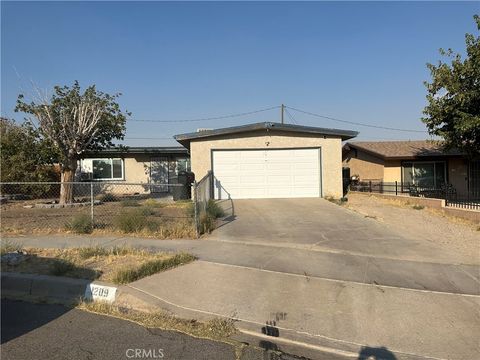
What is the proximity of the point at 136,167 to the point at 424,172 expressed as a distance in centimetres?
1807

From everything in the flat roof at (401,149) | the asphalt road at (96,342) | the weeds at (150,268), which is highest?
the flat roof at (401,149)

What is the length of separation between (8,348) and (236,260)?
4.25 meters

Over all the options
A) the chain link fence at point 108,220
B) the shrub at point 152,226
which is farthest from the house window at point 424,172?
the shrub at point 152,226

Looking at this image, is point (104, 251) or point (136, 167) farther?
point (136, 167)

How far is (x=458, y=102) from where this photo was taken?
52.7 ft

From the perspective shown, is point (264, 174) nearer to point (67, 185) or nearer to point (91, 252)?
point (67, 185)

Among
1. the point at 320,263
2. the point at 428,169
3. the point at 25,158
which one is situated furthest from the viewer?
the point at 428,169

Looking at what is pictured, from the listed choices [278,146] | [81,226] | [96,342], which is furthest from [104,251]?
[278,146]

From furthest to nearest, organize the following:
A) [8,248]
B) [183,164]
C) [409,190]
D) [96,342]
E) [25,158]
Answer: [183,164] → [25,158] → [409,190] → [8,248] → [96,342]

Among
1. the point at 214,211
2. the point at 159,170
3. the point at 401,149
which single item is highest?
the point at 401,149

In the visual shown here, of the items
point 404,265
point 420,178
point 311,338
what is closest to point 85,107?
point 404,265

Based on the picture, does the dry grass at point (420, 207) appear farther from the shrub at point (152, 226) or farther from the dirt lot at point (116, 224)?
A: the shrub at point (152, 226)

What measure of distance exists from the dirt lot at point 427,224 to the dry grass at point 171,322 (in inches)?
252

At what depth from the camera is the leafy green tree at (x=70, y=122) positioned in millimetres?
18031
